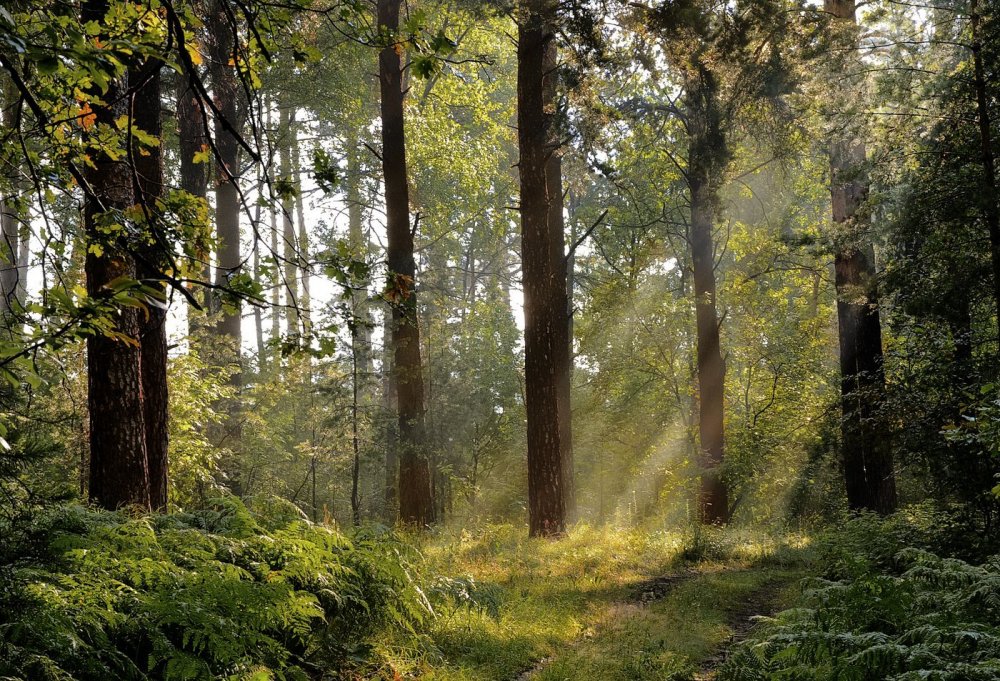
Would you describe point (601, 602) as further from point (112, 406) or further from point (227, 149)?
point (227, 149)

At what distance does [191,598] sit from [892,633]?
14.3 ft

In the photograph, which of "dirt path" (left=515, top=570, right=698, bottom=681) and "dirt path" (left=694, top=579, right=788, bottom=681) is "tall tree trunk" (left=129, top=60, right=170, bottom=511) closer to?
"dirt path" (left=515, top=570, right=698, bottom=681)

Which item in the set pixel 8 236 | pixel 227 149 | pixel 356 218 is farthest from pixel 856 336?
pixel 356 218

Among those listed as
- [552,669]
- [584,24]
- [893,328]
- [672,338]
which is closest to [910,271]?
[893,328]

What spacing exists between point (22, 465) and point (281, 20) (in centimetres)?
548

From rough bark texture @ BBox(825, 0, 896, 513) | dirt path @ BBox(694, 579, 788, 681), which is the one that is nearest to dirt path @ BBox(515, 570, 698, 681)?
dirt path @ BBox(694, 579, 788, 681)

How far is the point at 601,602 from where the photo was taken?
24.6 feet

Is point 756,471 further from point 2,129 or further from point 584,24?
point 2,129

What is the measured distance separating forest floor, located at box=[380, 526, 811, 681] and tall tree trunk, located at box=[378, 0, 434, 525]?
92.0 inches

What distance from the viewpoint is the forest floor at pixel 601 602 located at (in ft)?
17.7

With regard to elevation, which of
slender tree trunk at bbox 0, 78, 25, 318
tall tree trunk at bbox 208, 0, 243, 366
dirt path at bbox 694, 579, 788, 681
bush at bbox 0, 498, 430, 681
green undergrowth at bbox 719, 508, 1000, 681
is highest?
tall tree trunk at bbox 208, 0, 243, 366

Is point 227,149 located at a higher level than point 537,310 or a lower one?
higher

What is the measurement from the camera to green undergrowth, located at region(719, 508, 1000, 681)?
3.63 metres

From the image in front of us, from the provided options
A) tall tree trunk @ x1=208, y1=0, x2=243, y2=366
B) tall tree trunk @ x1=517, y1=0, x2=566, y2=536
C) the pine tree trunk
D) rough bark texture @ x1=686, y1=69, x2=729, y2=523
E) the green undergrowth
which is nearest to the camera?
the pine tree trunk
